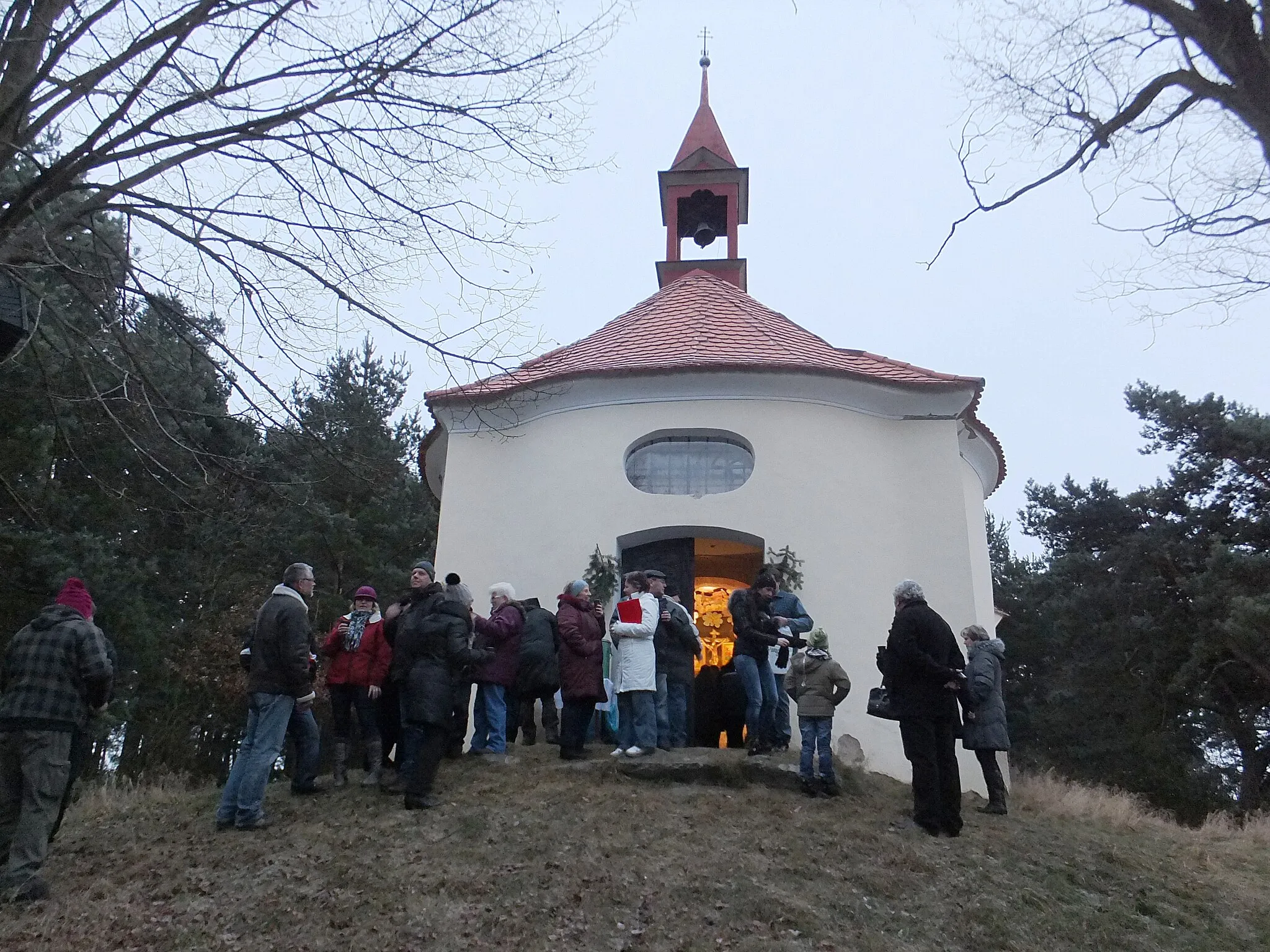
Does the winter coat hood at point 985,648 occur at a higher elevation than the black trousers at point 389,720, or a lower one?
higher

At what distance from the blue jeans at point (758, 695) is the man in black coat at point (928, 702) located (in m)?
1.48

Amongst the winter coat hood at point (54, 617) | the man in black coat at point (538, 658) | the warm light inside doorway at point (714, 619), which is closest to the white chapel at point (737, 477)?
the warm light inside doorway at point (714, 619)

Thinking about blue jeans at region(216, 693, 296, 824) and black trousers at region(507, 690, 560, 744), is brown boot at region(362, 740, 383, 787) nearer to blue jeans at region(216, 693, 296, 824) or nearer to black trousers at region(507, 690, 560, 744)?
blue jeans at region(216, 693, 296, 824)

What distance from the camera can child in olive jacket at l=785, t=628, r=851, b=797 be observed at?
8.16 meters

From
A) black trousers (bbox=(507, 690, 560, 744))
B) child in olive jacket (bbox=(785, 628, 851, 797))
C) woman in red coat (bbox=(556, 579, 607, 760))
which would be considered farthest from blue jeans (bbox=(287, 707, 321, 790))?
child in olive jacket (bbox=(785, 628, 851, 797))

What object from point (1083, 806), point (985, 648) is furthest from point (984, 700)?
point (1083, 806)

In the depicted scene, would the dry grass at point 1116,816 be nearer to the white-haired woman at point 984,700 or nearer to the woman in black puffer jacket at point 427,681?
the white-haired woman at point 984,700

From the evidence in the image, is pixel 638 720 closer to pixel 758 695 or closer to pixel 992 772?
pixel 758 695

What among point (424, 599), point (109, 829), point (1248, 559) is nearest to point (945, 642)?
point (424, 599)

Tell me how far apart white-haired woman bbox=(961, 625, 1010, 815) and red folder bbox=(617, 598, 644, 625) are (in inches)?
97.4

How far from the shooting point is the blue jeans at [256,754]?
279 inches

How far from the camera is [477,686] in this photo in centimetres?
862

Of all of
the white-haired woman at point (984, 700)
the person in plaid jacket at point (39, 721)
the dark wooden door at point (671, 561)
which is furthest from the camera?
the dark wooden door at point (671, 561)

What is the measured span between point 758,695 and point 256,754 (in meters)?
3.81
